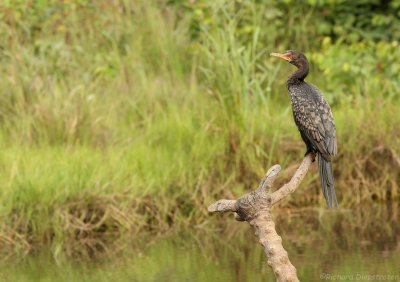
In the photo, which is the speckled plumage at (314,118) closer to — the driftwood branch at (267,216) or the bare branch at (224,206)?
the driftwood branch at (267,216)

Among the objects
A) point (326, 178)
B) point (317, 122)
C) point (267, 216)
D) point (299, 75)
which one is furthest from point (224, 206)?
point (299, 75)

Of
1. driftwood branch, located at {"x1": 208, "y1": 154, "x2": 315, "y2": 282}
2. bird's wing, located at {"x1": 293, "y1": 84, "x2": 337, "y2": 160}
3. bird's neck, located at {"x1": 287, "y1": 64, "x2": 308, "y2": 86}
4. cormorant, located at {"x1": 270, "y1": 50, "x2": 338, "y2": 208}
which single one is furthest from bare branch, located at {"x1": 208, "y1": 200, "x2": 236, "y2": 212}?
bird's neck, located at {"x1": 287, "y1": 64, "x2": 308, "y2": 86}

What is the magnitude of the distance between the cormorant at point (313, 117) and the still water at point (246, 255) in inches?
46.4

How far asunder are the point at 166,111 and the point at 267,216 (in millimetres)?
4735

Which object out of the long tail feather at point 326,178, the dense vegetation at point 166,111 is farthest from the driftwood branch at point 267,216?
the dense vegetation at point 166,111

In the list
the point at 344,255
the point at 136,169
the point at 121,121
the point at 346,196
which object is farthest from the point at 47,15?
the point at 344,255

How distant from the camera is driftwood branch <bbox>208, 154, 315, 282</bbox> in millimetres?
4668

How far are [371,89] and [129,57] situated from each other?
246 centimetres

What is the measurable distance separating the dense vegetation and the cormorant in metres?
2.11

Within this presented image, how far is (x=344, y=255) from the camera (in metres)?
7.43

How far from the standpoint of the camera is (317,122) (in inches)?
237

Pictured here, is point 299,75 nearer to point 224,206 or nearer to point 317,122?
point 317,122

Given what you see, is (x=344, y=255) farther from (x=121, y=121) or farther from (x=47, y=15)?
(x=47, y=15)

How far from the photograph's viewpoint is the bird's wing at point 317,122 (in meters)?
5.90
